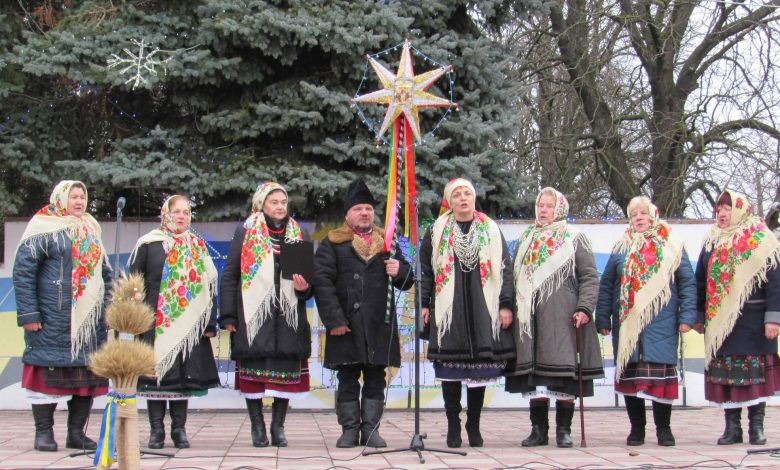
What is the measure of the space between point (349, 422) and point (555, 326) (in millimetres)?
1572

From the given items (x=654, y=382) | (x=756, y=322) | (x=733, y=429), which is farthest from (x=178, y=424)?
(x=756, y=322)

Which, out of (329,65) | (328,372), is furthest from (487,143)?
(328,372)

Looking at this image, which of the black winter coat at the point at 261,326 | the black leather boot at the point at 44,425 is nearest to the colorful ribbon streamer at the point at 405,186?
the black winter coat at the point at 261,326

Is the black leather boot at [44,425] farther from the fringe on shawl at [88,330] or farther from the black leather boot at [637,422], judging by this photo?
the black leather boot at [637,422]

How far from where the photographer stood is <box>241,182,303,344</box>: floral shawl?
6.19 metres

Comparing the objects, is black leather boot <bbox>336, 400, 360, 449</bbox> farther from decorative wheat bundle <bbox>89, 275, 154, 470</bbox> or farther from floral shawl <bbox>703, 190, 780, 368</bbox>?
floral shawl <bbox>703, 190, 780, 368</bbox>

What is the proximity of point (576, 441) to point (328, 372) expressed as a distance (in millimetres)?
3102

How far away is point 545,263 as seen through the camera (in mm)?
6398

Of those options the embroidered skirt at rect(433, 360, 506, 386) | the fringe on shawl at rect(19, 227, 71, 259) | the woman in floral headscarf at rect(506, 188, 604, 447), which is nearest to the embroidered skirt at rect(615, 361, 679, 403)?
the woman in floral headscarf at rect(506, 188, 604, 447)

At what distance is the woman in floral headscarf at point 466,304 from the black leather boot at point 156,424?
1892 millimetres

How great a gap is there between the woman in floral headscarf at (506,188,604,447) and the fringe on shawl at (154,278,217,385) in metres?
→ 2.18

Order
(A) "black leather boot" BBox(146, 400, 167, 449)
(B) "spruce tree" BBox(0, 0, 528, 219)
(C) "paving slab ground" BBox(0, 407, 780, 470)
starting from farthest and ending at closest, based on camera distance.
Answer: (B) "spruce tree" BBox(0, 0, 528, 219)
(A) "black leather boot" BBox(146, 400, 167, 449)
(C) "paving slab ground" BBox(0, 407, 780, 470)

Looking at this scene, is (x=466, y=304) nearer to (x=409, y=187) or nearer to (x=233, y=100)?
(x=409, y=187)

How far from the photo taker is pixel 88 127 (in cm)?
916
